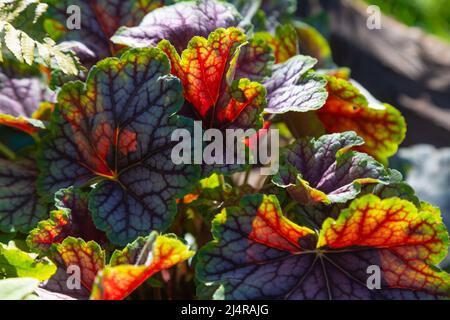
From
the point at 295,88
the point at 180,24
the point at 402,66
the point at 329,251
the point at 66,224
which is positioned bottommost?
the point at 402,66

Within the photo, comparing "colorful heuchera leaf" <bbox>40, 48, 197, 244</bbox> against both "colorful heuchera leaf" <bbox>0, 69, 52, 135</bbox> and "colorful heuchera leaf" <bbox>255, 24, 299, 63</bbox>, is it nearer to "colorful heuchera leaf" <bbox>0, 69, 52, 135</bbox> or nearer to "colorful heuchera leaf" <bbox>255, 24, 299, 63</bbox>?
"colorful heuchera leaf" <bbox>0, 69, 52, 135</bbox>

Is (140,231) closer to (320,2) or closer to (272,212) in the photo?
(272,212)

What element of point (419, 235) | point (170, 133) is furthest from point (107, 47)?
point (419, 235)

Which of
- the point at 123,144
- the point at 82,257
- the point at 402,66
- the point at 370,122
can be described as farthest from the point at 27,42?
the point at 402,66

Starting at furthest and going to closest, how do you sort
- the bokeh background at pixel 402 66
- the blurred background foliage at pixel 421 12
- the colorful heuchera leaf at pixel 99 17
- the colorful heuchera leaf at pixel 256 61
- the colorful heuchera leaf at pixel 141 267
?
the blurred background foliage at pixel 421 12 → the bokeh background at pixel 402 66 → the colorful heuchera leaf at pixel 99 17 → the colorful heuchera leaf at pixel 256 61 → the colorful heuchera leaf at pixel 141 267

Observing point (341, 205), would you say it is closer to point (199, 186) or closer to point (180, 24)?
point (199, 186)

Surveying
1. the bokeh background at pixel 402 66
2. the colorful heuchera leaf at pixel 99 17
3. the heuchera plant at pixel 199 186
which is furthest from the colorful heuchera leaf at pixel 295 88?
the bokeh background at pixel 402 66

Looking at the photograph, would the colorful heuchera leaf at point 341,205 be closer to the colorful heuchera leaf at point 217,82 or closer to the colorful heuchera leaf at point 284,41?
the colorful heuchera leaf at point 217,82

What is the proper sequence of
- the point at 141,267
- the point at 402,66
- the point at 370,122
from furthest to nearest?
the point at 402,66
the point at 370,122
the point at 141,267
